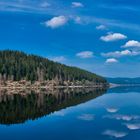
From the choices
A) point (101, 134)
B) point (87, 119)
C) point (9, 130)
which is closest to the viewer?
point (101, 134)

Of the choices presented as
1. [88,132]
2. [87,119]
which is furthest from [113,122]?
[88,132]

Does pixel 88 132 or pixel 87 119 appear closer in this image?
pixel 88 132

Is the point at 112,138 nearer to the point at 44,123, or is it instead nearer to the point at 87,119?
the point at 44,123

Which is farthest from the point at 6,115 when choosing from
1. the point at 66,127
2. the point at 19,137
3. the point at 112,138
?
the point at 112,138

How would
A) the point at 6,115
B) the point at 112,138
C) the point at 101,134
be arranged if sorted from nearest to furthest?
1. the point at 112,138
2. the point at 101,134
3. the point at 6,115

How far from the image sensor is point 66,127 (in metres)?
44.7

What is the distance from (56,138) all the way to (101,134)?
4.76 m

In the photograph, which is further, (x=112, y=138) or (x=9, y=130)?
(x=9, y=130)

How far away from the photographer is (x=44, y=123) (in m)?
48.4

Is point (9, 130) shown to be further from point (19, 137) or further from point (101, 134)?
point (101, 134)

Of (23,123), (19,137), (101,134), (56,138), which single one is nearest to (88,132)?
(101,134)

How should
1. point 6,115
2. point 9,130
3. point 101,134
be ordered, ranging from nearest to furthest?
point 101,134
point 9,130
point 6,115

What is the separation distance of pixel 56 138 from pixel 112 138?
5173 mm

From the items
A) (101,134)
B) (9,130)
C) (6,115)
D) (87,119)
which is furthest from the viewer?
(6,115)
